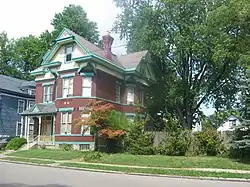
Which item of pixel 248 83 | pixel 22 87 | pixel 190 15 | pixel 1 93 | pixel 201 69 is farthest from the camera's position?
pixel 22 87

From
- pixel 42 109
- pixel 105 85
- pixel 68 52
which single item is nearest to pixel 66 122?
pixel 42 109

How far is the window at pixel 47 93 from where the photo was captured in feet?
105

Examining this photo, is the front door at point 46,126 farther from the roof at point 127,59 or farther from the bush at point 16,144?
the roof at point 127,59

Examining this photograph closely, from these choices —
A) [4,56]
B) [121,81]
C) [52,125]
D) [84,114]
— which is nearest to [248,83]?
[84,114]

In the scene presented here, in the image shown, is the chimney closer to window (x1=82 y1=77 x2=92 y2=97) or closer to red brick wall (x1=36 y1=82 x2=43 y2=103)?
window (x1=82 y1=77 x2=92 y2=97)

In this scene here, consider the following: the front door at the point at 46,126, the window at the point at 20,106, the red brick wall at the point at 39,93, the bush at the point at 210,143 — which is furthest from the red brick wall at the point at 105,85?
the window at the point at 20,106

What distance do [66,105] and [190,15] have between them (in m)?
14.0

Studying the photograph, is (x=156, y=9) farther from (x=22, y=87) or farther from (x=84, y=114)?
(x=22, y=87)

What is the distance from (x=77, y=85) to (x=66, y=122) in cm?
336

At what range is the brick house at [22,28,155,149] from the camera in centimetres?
2664

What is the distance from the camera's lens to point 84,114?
25.1m

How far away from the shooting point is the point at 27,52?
176 ft

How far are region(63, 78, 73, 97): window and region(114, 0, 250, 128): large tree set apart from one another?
308 inches

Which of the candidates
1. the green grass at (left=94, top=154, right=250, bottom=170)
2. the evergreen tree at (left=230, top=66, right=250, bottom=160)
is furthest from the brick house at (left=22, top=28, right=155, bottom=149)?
the evergreen tree at (left=230, top=66, right=250, bottom=160)
